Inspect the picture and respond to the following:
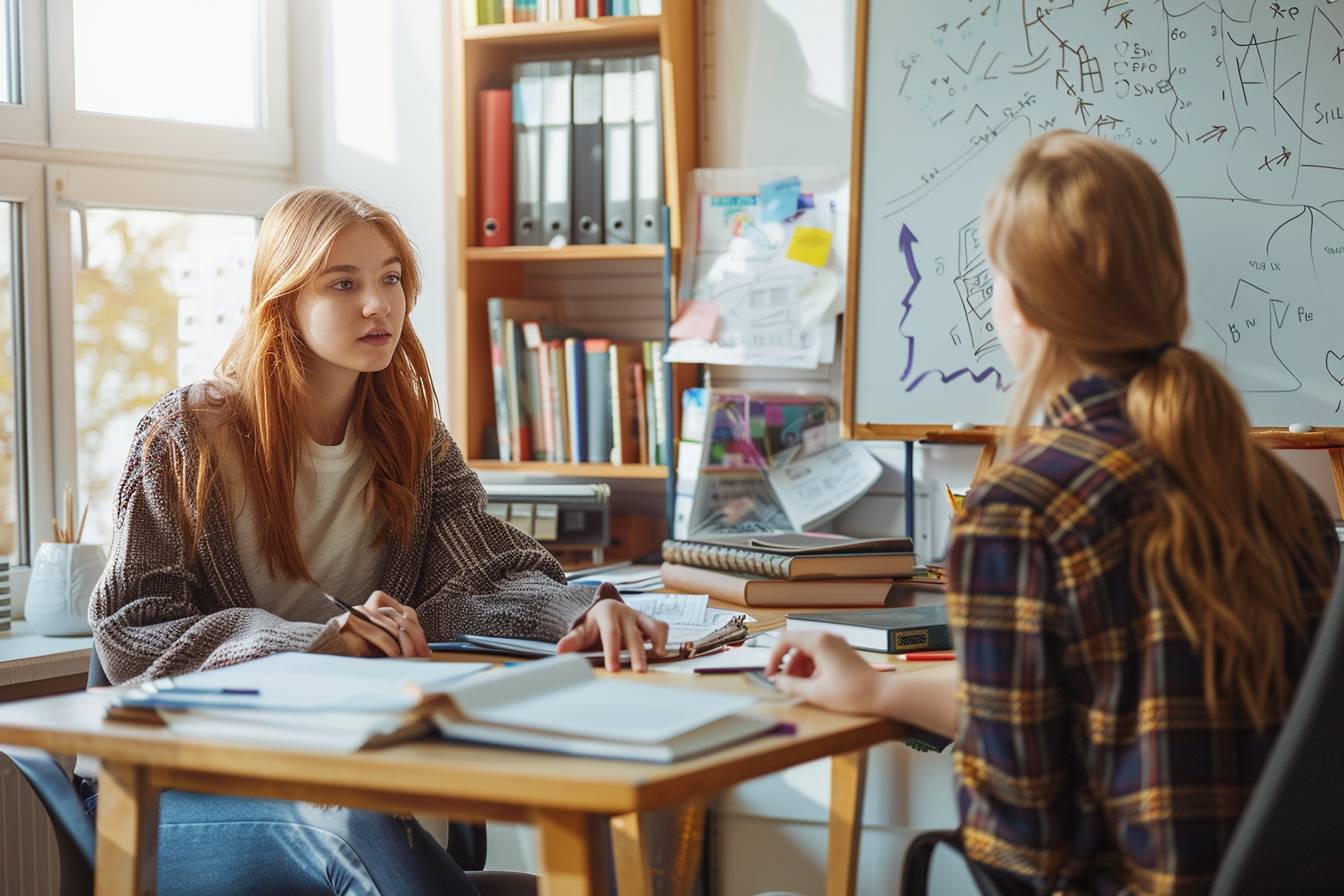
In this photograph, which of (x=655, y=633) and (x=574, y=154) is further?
(x=574, y=154)

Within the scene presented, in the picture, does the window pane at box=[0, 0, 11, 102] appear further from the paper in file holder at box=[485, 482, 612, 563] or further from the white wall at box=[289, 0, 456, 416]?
the paper in file holder at box=[485, 482, 612, 563]

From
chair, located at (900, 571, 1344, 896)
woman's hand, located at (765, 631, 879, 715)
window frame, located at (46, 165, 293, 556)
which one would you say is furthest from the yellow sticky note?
chair, located at (900, 571, 1344, 896)

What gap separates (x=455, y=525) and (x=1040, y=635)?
107cm

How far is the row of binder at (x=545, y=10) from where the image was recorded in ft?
9.08

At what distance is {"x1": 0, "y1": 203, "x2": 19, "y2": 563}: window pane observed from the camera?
2.55 meters

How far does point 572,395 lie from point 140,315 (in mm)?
836

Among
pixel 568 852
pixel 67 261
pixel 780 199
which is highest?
pixel 780 199

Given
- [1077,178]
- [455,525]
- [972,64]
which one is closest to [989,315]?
[972,64]

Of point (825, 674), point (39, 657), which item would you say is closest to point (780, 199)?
point (39, 657)

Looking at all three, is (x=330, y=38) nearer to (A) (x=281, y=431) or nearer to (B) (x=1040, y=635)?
(A) (x=281, y=431)

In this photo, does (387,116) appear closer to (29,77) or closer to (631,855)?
(29,77)

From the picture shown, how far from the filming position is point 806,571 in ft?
6.70

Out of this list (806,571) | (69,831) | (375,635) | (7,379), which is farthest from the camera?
(7,379)

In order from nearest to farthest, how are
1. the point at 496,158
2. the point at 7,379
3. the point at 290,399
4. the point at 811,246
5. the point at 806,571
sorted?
the point at 290,399
the point at 806,571
the point at 7,379
the point at 811,246
the point at 496,158
